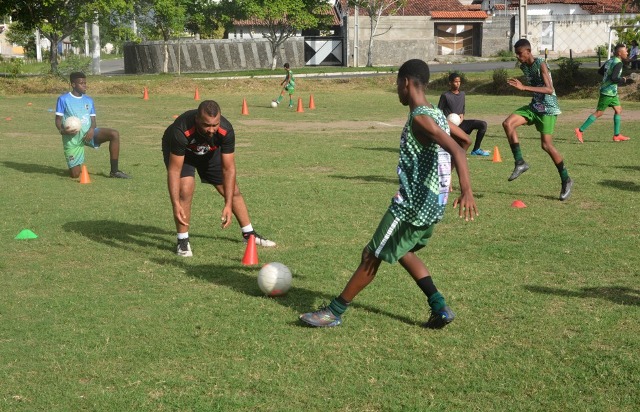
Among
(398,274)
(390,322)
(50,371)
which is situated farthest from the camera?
(398,274)

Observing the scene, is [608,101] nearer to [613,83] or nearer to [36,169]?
[613,83]

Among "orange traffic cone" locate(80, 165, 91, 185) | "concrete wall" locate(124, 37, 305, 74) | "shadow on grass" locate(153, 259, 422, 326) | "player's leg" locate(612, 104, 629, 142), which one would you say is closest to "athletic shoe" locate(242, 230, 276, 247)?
"shadow on grass" locate(153, 259, 422, 326)

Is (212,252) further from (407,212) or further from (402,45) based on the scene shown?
(402,45)

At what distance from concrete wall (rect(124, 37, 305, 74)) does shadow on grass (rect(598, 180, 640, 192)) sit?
159 ft

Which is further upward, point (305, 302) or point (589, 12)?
point (589, 12)

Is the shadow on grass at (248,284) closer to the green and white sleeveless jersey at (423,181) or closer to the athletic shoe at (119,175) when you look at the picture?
the green and white sleeveless jersey at (423,181)

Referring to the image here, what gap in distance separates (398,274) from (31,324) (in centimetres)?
348

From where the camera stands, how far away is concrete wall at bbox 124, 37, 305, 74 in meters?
61.3

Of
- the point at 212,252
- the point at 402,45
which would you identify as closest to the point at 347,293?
the point at 212,252

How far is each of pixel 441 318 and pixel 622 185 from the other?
8.08 meters

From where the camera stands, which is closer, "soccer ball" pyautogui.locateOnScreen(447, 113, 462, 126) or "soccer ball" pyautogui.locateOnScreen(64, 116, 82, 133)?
"soccer ball" pyautogui.locateOnScreen(64, 116, 82, 133)

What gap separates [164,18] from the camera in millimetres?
58125

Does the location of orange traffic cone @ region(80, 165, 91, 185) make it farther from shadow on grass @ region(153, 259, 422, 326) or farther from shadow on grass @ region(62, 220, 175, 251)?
shadow on grass @ region(153, 259, 422, 326)

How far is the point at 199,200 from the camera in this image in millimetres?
12945
